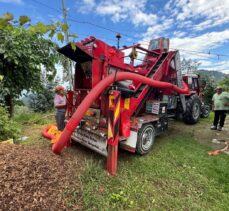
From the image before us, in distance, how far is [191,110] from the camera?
694 cm

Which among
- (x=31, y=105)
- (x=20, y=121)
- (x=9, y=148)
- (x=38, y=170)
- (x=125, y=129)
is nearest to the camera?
(x=38, y=170)

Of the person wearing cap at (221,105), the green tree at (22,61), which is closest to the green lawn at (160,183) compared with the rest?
the person wearing cap at (221,105)

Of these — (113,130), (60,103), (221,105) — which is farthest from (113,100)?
(221,105)

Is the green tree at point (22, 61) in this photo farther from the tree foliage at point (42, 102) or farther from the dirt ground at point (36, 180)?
the tree foliage at point (42, 102)

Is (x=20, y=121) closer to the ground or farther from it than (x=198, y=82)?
closer to the ground

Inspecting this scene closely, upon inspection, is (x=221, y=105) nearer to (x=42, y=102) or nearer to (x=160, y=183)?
(x=160, y=183)

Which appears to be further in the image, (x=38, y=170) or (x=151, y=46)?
(x=151, y=46)

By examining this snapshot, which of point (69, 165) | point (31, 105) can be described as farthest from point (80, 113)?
point (31, 105)

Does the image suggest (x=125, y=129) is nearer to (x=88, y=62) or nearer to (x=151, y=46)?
(x=88, y=62)

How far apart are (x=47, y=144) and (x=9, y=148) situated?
4.67 ft

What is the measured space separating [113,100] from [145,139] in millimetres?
1612

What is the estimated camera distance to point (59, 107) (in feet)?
15.6

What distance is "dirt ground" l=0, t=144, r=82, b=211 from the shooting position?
2.18 metres

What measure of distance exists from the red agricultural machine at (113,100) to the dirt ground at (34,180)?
1.12ft
